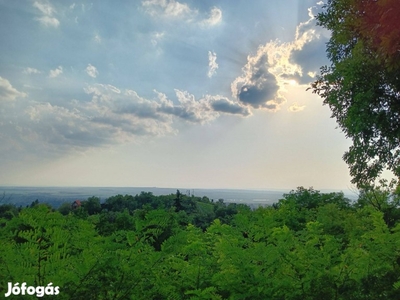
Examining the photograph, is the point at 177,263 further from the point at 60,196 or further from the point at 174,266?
the point at 60,196

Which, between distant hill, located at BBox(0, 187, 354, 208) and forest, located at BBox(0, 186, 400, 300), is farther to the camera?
distant hill, located at BBox(0, 187, 354, 208)

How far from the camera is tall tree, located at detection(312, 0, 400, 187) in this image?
10.8 meters

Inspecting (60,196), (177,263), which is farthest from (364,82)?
(60,196)

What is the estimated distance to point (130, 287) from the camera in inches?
122

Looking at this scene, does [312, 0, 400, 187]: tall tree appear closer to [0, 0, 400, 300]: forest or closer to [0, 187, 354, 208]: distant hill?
[0, 187, 354, 208]: distant hill

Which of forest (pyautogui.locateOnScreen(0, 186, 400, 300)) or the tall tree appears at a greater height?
the tall tree

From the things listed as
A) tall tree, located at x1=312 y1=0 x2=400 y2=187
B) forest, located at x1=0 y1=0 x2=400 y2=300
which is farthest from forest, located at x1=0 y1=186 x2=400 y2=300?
tall tree, located at x1=312 y1=0 x2=400 y2=187

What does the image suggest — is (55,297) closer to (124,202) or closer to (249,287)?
(249,287)

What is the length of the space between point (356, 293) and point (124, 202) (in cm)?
4334

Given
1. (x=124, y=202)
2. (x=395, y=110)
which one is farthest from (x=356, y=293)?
(x=124, y=202)

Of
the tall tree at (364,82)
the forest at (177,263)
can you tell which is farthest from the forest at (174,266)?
the tall tree at (364,82)

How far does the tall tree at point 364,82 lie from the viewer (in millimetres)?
10805

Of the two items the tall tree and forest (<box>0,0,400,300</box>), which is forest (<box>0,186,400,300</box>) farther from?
the tall tree

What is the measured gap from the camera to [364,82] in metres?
12.5
